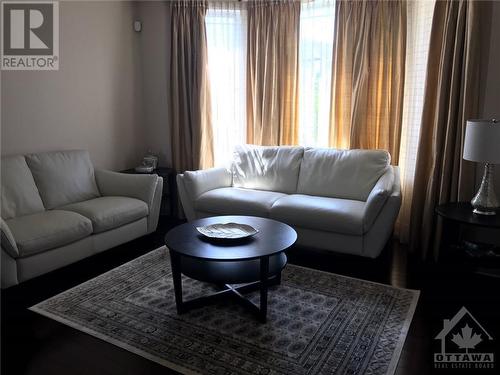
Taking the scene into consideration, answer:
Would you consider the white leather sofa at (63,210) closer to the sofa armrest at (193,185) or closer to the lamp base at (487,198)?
the sofa armrest at (193,185)

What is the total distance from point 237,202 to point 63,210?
1.46 metres

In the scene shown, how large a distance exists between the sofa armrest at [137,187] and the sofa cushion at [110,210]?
0.26 ft

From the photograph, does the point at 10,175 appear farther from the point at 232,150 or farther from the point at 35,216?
the point at 232,150

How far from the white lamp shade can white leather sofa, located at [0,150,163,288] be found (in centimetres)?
265

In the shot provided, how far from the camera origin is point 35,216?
313cm

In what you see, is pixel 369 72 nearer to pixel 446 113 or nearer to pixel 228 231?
pixel 446 113

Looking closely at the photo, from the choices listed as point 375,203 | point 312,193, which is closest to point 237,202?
point 312,193

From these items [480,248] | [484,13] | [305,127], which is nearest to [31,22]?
[305,127]

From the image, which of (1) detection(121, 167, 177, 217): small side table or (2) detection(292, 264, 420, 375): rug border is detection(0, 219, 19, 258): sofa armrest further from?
(2) detection(292, 264, 420, 375): rug border

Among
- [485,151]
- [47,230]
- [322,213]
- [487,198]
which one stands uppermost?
[485,151]

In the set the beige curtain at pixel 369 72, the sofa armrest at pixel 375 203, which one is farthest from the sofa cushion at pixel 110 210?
the beige curtain at pixel 369 72

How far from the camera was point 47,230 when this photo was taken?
2.88 m

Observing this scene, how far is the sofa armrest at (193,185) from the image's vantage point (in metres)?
3.82

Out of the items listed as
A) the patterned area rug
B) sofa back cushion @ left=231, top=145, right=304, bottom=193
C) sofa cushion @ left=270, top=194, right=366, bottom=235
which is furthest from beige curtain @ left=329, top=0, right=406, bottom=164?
the patterned area rug
